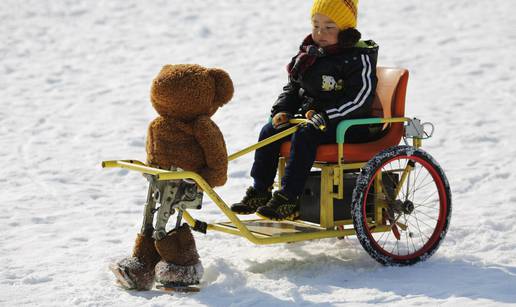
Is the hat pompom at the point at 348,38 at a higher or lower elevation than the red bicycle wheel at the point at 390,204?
higher

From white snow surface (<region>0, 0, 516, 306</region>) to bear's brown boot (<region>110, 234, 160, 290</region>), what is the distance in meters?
0.07

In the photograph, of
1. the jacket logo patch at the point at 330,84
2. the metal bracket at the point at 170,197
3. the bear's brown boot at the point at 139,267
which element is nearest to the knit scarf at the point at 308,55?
the jacket logo patch at the point at 330,84

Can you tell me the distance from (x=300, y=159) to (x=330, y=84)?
0.58 m

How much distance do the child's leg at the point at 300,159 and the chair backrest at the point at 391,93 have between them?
58 cm

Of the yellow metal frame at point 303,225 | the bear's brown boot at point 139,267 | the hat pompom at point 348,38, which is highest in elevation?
the hat pompom at point 348,38

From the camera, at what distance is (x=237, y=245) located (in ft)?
A: 18.7

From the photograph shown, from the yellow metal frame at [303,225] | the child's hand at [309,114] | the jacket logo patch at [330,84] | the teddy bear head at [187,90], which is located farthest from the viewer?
the jacket logo patch at [330,84]

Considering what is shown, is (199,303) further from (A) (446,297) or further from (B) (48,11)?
(B) (48,11)

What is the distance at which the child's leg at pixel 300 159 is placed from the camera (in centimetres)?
493

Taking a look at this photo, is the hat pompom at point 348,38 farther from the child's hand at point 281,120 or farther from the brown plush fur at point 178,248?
the brown plush fur at point 178,248

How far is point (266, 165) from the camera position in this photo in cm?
531

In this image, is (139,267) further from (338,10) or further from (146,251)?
(338,10)

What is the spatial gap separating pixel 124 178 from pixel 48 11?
7952 mm

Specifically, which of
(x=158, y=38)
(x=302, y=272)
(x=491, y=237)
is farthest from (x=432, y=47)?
(x=302, y=272)
